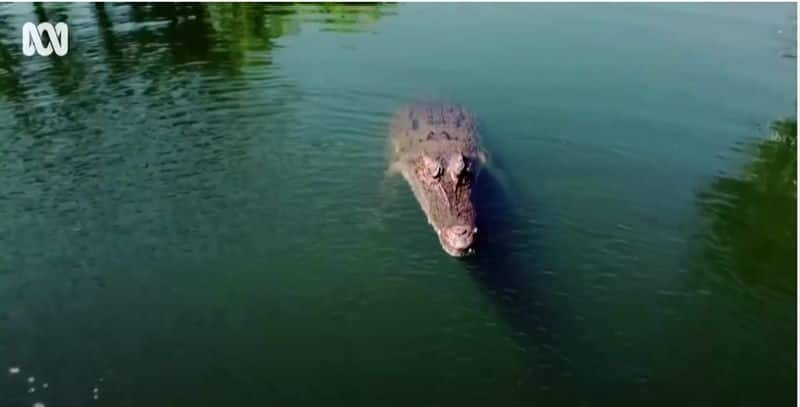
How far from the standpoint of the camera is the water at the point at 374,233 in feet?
32.1

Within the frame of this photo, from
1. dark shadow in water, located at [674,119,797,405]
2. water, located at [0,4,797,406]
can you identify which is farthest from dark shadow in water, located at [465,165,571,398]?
dark shadow in water, located at [674,119,797,405]

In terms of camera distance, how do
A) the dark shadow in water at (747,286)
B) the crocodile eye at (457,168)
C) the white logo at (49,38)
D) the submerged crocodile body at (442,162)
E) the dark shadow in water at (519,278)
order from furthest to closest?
the white logo at (49,38) < the crocodile eye at (457,168) < the submerged crocodile body at (442,162) < the dark shadow in water at (519,278) < the dark shadow in water at (747,286)

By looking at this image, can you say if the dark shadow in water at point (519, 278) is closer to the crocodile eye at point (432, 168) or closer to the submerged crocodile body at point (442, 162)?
the submerged crocodile body at point (442, 162)

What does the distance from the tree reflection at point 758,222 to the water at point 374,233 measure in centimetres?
5

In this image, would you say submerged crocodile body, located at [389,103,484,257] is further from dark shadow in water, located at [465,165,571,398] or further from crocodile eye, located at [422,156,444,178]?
dark shadow in water, located at [465,165,571,398]

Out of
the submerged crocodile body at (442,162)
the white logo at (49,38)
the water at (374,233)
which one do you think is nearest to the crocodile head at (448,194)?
the submerged crocodile body at (442,162)

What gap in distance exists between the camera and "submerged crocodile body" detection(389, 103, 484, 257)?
12.2 meters

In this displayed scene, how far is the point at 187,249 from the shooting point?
39.2 ft

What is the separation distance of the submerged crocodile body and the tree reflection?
3.88 metres

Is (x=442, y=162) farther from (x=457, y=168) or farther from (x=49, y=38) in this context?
(x=49, y=38)

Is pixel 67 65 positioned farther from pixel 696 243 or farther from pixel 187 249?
pixel 696 243

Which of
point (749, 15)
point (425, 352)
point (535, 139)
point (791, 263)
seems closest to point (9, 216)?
point (425, 352)

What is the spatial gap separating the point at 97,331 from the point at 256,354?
2.18m

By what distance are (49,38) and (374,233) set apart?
45.9 feet
